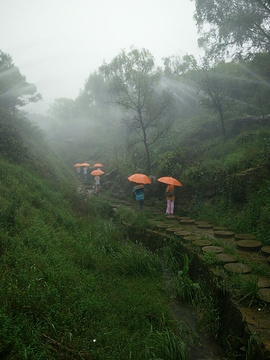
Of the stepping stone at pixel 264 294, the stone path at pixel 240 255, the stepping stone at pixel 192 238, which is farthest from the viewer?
the stepping stone at pixel 192 238

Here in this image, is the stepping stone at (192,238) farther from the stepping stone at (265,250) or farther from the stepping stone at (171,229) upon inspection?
the stepping stone at (265,250)

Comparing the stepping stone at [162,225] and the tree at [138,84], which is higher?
the tree at [138,84]

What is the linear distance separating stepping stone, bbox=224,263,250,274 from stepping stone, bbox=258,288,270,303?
523 mm

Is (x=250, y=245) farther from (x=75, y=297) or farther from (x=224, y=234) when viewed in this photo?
(x=75, y=297)

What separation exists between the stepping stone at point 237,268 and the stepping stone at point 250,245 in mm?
917

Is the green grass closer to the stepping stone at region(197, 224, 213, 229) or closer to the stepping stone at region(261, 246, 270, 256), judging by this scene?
the stepping stone at region(197, 224, 213, 229)

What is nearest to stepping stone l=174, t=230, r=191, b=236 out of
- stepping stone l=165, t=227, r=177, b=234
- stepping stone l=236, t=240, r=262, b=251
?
stepping stone l=165, t=227, r=177, b=234

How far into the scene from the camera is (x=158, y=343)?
3.39 meters

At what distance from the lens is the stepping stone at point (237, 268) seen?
402 centimetres

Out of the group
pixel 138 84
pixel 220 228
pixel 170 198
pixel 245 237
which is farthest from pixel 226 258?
pixel 138 84

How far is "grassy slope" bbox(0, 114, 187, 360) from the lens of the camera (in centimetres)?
314

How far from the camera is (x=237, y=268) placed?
13.6 ft

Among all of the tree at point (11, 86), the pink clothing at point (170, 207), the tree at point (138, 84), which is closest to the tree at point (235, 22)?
the tree at point (138, 84)

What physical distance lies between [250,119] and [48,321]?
1397 centimetres
